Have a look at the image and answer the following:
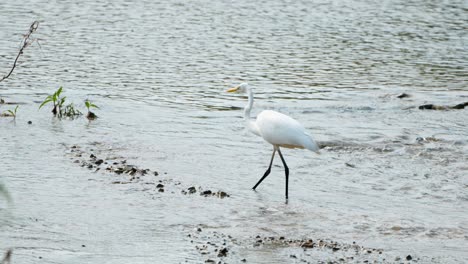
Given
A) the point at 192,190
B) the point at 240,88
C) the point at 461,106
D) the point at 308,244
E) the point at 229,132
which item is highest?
the point at 240,88

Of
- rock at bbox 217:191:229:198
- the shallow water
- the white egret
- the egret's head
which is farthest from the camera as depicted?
the egret's head

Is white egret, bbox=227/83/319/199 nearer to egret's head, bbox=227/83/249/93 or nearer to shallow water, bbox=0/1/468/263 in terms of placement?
shallow water, bbox=0/1/468/263

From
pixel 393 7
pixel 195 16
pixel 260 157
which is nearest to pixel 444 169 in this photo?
pixel 260 157

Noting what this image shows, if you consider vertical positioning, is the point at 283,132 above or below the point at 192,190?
above

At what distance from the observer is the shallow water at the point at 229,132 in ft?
24.8

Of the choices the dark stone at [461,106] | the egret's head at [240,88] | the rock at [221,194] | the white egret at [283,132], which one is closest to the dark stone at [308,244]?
the rock at [221,194]

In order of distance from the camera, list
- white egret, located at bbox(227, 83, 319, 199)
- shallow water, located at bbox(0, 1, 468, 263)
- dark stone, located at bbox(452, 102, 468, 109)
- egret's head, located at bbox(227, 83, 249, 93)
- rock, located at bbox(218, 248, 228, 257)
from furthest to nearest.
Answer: dark stone, located at bbox(452, 102, 468, 109) < egret's head, located at bbox(227, 83, 249, 93) < white egret, located at bbox(227, 83, 319, 199) < shallow water, located at bbox(0, 1, 468, 263) < rock, located at bbox(218, 248, 228, 257)

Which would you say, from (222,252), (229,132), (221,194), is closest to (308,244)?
(222,252)

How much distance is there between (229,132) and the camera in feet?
38.9

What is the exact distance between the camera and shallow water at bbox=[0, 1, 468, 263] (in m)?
7.55

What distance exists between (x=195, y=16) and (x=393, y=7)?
6198 mm

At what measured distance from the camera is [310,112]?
13164 mm

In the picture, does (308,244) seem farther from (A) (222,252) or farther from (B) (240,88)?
(B) (240,88)

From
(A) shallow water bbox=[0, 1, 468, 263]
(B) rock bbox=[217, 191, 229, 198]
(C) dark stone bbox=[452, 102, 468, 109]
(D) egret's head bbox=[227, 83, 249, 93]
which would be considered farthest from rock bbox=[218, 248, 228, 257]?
(C) dark stone bbox=[452, 102, 468, 109]
